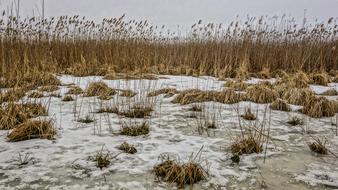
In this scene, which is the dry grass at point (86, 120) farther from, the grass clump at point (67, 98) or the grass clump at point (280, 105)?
the grass clump at point (280, 105)

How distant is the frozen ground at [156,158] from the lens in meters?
2.27

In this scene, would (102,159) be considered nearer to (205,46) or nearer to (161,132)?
(161,132)

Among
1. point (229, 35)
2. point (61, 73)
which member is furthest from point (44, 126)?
point (229, 35)

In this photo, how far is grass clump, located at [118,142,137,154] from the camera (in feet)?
9.11

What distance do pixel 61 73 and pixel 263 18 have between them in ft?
17.4

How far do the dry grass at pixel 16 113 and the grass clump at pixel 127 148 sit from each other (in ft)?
4.09

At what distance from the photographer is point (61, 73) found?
752cm

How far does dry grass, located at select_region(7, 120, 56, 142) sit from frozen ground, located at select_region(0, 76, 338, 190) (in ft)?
0.27

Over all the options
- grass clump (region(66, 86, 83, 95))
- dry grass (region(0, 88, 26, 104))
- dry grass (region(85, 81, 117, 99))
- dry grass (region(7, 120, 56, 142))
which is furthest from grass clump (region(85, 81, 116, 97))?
dry grass (region(7, 120, 56, 142))

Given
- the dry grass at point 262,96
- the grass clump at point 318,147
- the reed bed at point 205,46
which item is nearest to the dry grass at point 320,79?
the reed bed at point 205,46

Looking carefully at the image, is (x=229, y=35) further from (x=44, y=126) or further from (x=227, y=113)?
(x=44, y=126)

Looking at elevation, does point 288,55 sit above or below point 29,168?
above

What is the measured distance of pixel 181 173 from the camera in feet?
7.38

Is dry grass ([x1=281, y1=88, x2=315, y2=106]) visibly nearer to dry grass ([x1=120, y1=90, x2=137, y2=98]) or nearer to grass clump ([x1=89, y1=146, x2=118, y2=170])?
dry grass ([x1=120, y1=90, x2=137, y2=98])
